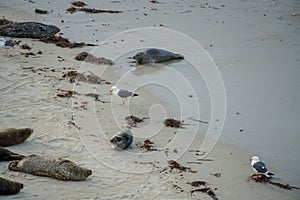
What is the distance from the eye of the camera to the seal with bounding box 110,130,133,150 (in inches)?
223

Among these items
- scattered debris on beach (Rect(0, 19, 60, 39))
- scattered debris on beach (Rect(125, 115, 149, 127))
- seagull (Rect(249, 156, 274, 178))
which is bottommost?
seagull (Rect(249, 156, 274, 178))

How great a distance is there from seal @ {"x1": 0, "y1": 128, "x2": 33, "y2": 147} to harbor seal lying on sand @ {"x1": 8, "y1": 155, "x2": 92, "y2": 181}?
67cm

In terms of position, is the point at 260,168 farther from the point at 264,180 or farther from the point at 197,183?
the point at 197,183

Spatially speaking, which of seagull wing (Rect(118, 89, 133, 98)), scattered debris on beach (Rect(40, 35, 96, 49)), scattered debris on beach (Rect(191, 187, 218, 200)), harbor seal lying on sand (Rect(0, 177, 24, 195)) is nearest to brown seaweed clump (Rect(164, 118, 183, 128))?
seagull wing (Rect(118, 89, 133, 98))

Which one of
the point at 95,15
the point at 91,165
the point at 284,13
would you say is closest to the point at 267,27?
the point at 284,13

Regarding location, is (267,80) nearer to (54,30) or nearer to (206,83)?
(206,83)

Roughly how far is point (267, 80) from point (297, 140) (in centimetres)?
233

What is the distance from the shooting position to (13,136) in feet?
18.4

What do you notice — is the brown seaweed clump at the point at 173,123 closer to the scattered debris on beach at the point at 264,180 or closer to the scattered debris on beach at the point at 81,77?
the scattered debris on beach at the point at 264,180

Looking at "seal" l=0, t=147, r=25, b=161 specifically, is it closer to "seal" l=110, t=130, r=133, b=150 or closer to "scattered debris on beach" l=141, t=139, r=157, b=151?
"seal" l=110, t=130, r=133, b=150

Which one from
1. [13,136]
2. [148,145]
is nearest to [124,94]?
[148,145]

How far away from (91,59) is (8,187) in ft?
17.5

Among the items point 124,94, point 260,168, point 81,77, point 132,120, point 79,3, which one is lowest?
point 260,168

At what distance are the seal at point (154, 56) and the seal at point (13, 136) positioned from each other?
13.0 ft
